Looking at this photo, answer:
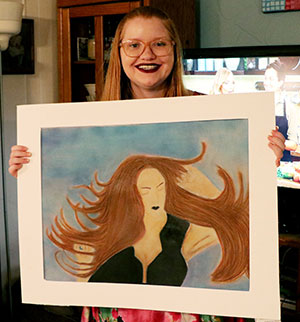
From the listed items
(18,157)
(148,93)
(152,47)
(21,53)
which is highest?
(21,53)

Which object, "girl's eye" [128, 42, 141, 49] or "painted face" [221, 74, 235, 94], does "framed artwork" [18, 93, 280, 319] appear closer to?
"girl's eye" [128, 42, 141, 49]

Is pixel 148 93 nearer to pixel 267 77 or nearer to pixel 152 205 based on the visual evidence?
pixel 152 205

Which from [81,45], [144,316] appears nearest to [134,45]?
[144,316]

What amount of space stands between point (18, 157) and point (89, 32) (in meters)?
1.95

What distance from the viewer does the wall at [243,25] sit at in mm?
2861

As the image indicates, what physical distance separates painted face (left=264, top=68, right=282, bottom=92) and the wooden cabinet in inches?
22.7

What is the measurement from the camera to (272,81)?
2529 millimetres

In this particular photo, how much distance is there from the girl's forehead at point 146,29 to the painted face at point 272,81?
1.20 meters

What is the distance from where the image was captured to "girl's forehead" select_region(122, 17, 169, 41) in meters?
1.42

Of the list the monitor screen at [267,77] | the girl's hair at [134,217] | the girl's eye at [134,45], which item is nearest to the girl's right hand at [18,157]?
the girl's hair at [134,217]

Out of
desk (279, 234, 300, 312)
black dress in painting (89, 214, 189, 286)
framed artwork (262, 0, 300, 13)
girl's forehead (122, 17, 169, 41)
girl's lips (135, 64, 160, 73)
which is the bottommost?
desk (279, 234, 300, 312)

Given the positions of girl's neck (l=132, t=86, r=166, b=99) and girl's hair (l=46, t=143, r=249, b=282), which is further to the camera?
girl's neck (l=132, t=86, r=166, b=99)

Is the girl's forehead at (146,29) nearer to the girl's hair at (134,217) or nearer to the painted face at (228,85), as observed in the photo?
the girl's hair at (134,217)

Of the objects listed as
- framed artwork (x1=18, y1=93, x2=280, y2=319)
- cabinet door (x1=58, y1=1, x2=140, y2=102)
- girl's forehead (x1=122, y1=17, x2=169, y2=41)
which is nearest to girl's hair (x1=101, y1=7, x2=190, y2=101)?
girl's forehead (x1=122, y1=17, x2=169, y2=41)
